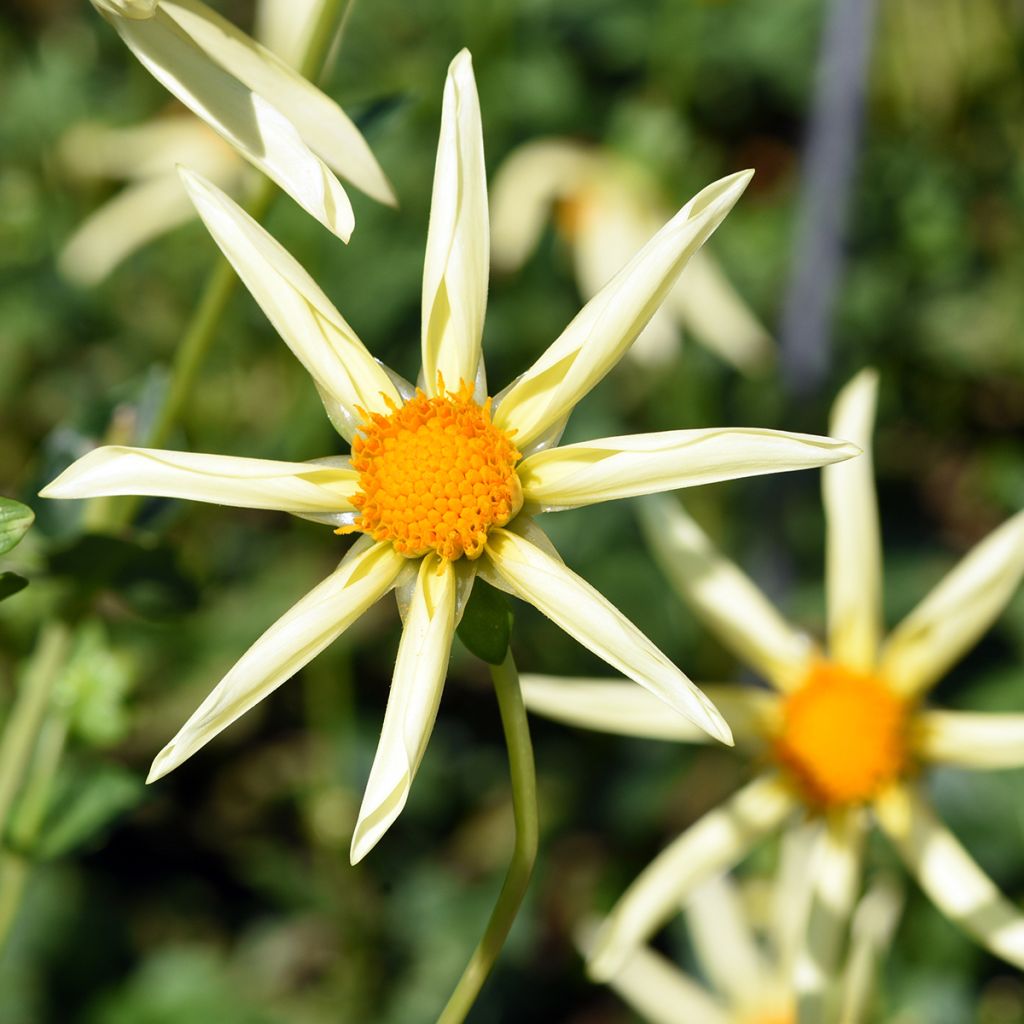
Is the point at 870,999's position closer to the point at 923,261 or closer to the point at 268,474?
the point at 268,474

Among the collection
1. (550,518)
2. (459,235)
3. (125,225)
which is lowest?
(459,235)

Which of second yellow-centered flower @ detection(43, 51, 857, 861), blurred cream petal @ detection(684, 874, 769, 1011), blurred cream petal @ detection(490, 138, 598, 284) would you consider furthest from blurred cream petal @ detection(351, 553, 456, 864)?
blurred cream petal @ detection(490, 138, 598, 284)

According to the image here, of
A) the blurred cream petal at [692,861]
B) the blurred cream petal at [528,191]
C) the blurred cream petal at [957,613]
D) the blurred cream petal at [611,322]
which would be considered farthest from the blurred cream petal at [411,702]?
the blurred cream petal at [528,191]

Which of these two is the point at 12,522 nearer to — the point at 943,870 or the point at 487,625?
the point at 487,625

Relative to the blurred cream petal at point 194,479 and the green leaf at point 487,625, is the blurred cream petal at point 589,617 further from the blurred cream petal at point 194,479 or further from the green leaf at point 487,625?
the blurred cream petal at point 194,479

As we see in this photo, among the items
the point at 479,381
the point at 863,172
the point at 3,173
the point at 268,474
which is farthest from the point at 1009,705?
the point at 3,173

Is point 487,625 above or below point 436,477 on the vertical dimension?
below

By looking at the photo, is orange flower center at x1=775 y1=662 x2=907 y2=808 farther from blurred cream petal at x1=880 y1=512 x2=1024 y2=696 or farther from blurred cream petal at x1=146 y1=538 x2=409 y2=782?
blurred cream petal at x1=146 y1=538 x2=409 y2=782

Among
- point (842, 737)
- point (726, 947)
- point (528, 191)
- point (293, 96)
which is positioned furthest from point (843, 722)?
point (528, 191)
